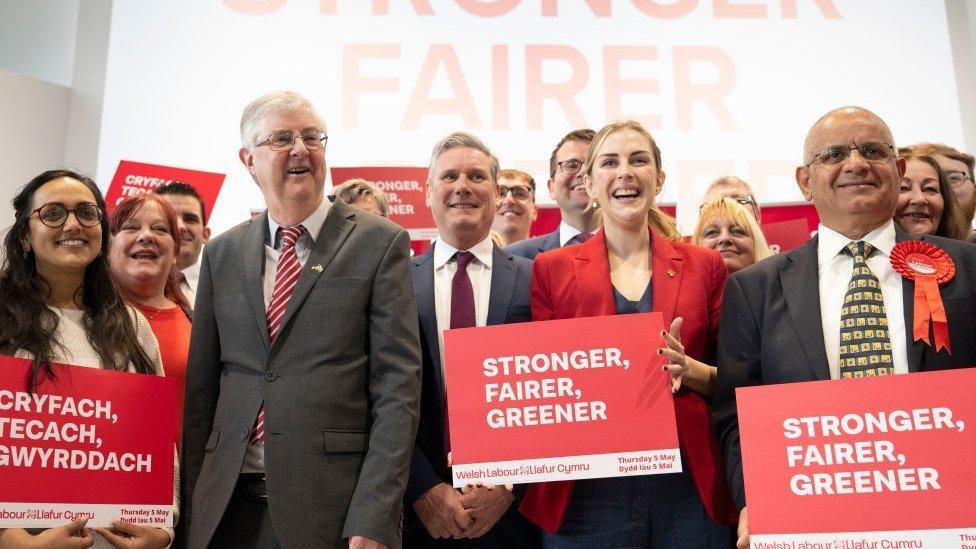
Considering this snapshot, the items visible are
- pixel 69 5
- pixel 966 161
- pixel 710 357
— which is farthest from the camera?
Result: pixel 69 5

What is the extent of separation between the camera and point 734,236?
3742mm

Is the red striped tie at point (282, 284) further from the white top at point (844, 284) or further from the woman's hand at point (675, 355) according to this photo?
the white top at point (844, 284)

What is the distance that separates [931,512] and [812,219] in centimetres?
410

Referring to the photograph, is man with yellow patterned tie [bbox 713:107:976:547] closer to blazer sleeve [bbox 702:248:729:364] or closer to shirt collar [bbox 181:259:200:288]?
blazer sleeve [bbox 702:248:729:364]

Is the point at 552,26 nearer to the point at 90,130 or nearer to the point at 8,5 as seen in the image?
the point at 90,130

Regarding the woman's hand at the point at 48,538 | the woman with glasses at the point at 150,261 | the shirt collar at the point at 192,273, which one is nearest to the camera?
the woman's hand at the point at 48,538

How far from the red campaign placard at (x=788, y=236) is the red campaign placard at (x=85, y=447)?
300 cm

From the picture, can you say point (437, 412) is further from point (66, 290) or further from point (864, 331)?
point (864, 331)

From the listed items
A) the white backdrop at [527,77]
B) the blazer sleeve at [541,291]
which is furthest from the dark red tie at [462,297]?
the white backdrop at [527,77]

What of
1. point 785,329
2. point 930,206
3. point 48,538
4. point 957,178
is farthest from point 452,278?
point 957,178

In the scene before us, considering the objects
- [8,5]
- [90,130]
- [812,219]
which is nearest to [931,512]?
[812,219]

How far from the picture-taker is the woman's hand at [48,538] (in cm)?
215

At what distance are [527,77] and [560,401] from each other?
4.71m

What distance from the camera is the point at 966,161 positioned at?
12.8 feet
